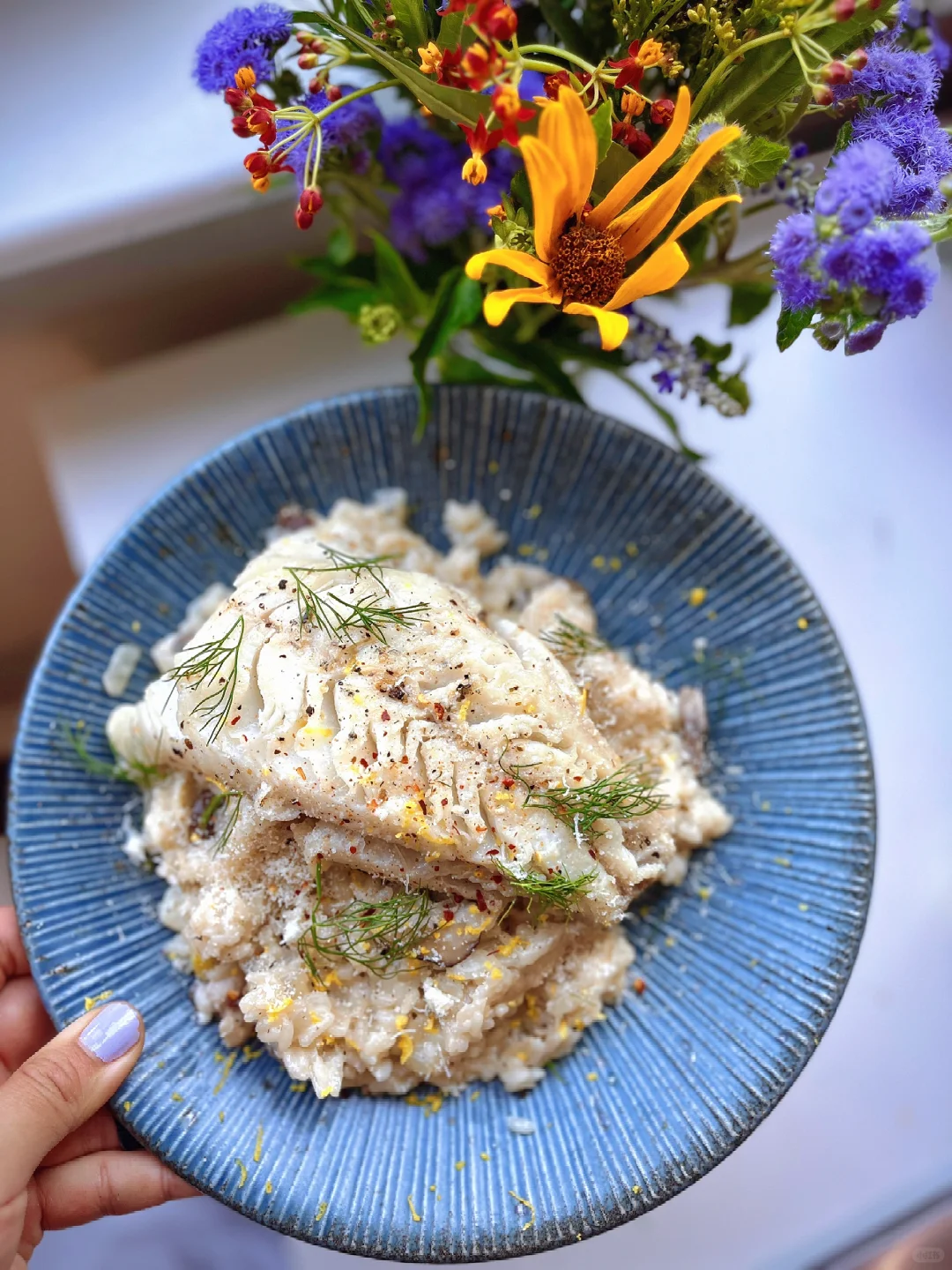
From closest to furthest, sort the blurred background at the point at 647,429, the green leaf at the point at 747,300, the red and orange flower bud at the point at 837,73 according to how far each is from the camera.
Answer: the red and orange flower bud at the point at 837,73
the green leaf at the point at 747,300
the blurred background at the point at 647,429

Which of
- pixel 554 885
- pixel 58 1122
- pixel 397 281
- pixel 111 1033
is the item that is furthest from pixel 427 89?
pixel 58 1122

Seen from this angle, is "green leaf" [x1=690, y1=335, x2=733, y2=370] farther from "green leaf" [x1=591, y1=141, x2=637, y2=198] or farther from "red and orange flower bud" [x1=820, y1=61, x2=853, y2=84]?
"red and orange flower bud" [x1=820, y1=61, x2=853, y2=84]

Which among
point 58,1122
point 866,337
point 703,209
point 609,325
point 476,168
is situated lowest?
point 58,1122

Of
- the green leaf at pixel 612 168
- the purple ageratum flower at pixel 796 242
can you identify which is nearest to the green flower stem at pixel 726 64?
the green leaf at pixel 612 168

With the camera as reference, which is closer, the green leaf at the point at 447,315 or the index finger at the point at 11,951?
the green leaf at the point at 447,315

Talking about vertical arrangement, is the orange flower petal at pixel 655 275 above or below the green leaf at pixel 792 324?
above

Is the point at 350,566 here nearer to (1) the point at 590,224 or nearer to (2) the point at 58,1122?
(1) the point at 590,224

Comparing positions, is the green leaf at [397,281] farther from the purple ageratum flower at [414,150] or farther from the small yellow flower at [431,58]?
the small yellow flower at [431,58]

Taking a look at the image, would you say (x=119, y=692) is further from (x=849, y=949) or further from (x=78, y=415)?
(x=849, y=949)
